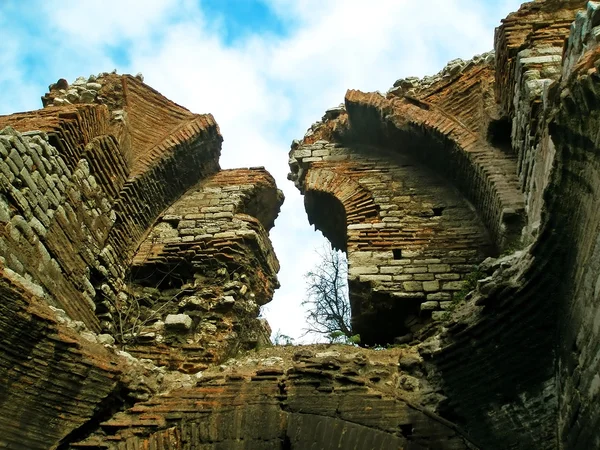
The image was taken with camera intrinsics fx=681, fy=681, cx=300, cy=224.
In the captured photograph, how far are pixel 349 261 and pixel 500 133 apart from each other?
6.80 feet

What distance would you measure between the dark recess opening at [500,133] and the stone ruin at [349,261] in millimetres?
17

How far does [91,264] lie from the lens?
20.2ft

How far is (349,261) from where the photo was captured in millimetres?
6273

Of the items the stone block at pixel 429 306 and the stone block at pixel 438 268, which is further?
the stone block at pixel 438 268

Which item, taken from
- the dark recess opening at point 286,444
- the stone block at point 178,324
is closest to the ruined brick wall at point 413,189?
the stone block at point 178,324

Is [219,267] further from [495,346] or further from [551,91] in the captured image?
[551,91]

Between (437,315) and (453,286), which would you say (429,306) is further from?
(453,286)

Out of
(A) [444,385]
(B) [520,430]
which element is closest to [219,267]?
(A) [444,385]

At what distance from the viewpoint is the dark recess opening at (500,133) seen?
6.76 meters

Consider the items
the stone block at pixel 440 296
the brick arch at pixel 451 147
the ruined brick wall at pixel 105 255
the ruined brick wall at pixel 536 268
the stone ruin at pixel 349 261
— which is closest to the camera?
the ruined brick wall at pixel 536 268

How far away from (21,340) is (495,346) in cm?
298

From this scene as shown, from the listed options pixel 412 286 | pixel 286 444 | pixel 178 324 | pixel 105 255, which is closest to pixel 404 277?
pixel 412 286

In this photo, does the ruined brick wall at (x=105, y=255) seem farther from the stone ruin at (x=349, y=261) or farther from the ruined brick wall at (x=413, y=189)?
the ruined brick wall at (x=413, y=189)

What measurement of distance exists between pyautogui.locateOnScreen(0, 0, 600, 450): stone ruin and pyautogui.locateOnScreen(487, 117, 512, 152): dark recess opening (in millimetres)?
17
